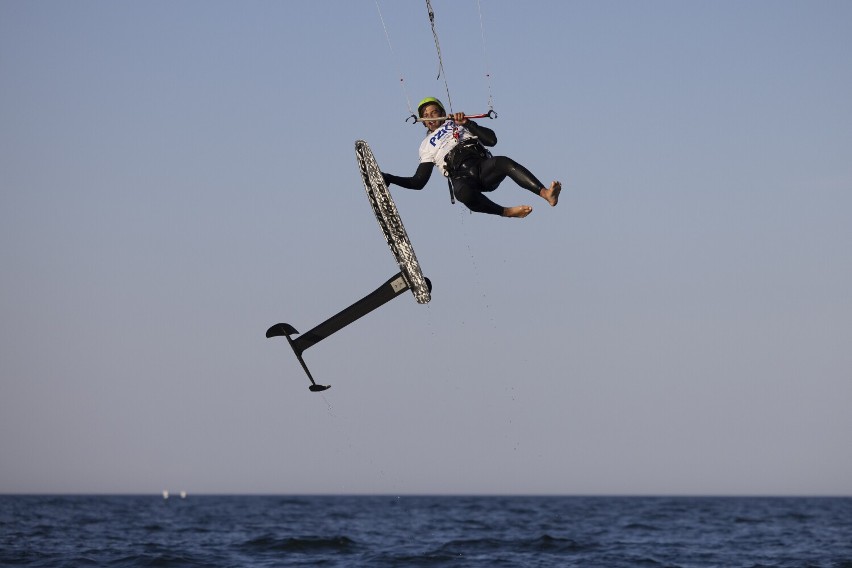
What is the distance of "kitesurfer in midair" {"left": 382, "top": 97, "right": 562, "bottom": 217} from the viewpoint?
1403 cm

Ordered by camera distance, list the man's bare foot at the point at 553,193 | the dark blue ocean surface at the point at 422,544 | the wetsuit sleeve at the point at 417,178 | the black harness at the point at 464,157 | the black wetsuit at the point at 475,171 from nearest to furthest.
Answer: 1. the man's bare foot at the point at 553,193
2. the black wetsuit at the point at 475,171
3. the black harness at the point at 464,157
4. the wetsuit sleeve at the point at 417,178
5. the dark blue ocean surface at the point at 422,544

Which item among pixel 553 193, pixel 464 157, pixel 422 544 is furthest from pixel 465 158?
pixel 422 544

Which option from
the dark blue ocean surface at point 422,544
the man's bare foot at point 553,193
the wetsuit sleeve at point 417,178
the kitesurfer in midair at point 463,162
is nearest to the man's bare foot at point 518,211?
the kitesurfer in midair at point 463,162

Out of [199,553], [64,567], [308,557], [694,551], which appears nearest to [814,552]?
[694,551]

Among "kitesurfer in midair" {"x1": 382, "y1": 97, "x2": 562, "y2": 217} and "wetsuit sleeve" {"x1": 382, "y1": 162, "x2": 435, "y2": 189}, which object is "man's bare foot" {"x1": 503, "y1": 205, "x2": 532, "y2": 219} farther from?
"wetsuit sleeve" {"x1": 382, "y1": 162, "x2": 435, "y2": 189}

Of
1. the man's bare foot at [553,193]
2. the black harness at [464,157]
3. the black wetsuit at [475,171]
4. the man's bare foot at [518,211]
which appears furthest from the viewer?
the black harness at [464,157]

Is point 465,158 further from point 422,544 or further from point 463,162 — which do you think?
point 422,544

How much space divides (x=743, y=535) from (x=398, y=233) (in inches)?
1286

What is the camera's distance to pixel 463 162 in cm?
1438

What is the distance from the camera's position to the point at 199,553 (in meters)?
30.8

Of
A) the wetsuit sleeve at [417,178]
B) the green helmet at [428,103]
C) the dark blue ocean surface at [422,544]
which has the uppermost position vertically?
the green helmet at [428,103]

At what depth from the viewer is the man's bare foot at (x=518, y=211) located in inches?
544

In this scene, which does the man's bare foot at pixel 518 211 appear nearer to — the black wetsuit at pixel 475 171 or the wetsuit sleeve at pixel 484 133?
the black wetsuit at pixel 475 171

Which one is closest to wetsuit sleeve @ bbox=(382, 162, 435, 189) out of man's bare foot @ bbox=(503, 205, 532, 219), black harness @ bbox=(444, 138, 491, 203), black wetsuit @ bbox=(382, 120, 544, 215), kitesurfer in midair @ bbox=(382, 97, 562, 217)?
kitesurfer in midair @ bbox=(382, 97, 562, 217)
